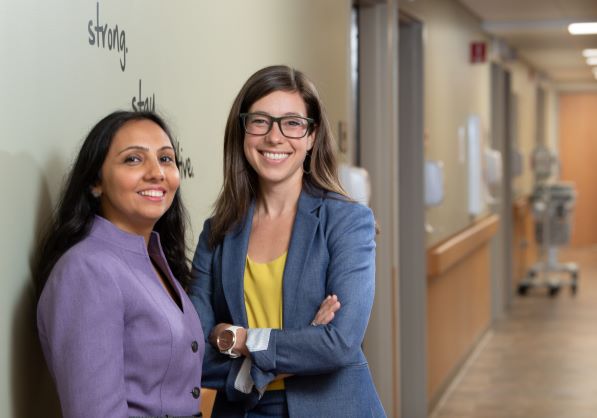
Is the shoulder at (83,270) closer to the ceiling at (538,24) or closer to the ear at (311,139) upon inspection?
the ear at (311,139)

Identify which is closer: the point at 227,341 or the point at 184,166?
the point at 227,341

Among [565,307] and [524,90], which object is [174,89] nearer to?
[565,307]

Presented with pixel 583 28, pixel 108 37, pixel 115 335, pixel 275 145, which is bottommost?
pixel 115 335

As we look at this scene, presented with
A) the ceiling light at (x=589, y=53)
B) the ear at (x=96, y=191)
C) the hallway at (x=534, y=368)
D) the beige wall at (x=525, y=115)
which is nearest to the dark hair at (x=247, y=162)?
the ear at (x=96, y=191)

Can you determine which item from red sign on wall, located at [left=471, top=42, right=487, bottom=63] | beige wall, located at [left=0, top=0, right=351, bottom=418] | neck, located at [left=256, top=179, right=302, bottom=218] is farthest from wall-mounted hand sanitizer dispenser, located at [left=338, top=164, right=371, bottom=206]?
red sign on wall, located at [left=471, top=42, right=487, bottom=63]

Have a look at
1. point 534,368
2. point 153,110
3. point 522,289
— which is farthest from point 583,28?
point 153,110

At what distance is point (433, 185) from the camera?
5.86 m

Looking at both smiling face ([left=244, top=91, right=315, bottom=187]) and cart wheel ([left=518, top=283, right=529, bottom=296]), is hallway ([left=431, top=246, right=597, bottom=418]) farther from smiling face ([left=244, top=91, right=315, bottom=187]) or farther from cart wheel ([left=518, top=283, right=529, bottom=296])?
smiling face ([left=244, top=91, right=315, bottom=187])

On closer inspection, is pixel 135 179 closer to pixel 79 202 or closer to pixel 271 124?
pixel 79 202

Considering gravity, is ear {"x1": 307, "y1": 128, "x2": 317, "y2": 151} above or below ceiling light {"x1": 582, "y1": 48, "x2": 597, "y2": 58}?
below

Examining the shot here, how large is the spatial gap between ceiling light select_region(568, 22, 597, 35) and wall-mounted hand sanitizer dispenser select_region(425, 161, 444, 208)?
290cm

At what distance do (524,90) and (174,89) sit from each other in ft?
32.8

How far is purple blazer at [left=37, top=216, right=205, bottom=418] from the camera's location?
64.3 inches

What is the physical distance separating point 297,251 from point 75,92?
0.55 m
